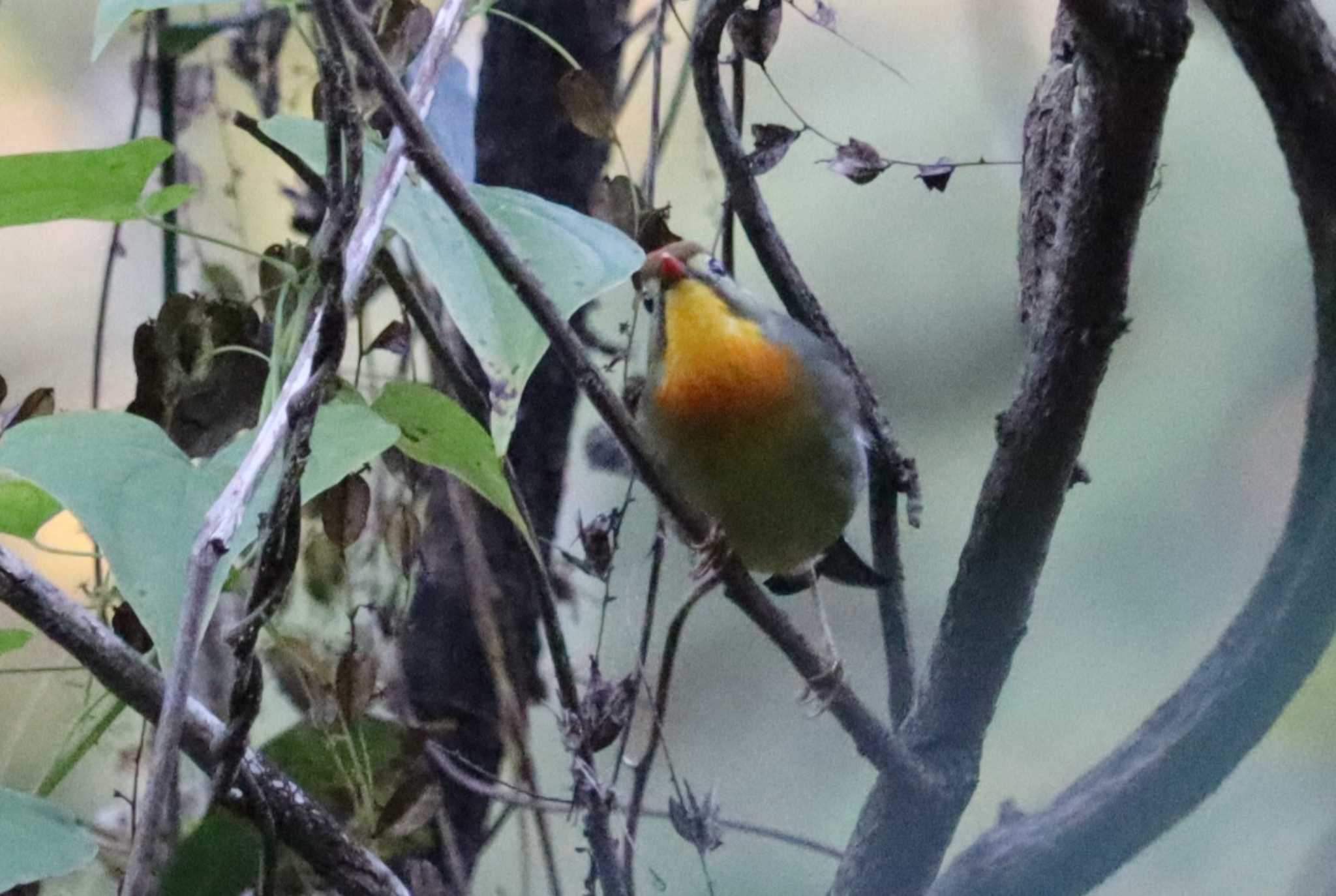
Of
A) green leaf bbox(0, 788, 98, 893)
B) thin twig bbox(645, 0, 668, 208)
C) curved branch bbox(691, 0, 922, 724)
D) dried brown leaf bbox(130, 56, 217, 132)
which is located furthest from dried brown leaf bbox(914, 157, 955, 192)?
dried brown leaf bbox(130, 56, 217, 132)

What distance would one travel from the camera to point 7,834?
696mm

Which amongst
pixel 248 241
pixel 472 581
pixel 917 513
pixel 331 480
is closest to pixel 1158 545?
pixel 917 513

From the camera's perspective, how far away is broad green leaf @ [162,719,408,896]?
87 centimetres

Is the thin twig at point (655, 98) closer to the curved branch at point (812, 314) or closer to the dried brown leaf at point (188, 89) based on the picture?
the curved branch at point (812, 314)

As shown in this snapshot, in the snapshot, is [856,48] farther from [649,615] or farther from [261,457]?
[261,457]

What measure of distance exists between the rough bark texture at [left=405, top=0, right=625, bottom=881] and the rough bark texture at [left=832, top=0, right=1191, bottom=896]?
42cm

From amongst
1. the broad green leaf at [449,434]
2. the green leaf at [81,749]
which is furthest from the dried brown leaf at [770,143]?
the green leaf at [81,749]

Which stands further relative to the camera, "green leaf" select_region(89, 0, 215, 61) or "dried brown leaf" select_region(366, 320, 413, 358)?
"dried brown leaf" select_region(366, 320, 413, 358)

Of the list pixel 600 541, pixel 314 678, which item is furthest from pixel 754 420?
pixel 314 678

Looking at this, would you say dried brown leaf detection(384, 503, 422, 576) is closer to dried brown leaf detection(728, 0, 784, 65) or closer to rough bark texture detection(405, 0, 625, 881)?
rough bark texture detection(405, 0, 625, 881)

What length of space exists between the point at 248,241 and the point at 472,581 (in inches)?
16.7

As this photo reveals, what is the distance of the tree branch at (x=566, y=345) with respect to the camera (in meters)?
0.58

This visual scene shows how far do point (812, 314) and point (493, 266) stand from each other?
17.4 inches

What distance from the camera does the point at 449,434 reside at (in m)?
0.73
